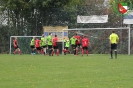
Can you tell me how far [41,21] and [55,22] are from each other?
1.54 m

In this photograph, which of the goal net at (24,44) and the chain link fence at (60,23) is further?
the goal net at (24,44)

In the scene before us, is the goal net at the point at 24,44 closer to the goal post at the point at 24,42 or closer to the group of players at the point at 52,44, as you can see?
the goal post at the point at 24,42

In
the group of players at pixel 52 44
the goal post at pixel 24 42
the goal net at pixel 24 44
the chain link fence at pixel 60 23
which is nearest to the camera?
the group of players at pixel 52 44

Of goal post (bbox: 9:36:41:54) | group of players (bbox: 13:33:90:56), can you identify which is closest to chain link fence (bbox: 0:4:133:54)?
goal post (bbox: 9:36:41:54)

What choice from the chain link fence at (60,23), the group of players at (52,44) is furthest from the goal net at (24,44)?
the group of players at (52,44)

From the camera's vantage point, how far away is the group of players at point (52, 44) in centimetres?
3747

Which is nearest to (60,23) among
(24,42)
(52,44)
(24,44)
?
(24,42)

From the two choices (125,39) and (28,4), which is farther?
(28,4)

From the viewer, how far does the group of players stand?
37.5 meters

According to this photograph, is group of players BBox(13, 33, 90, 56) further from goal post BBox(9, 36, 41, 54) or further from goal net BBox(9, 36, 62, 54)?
goal post BBox(9, 36, 41, 54)

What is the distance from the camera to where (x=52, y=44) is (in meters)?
38.0

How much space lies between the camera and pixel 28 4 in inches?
1727
